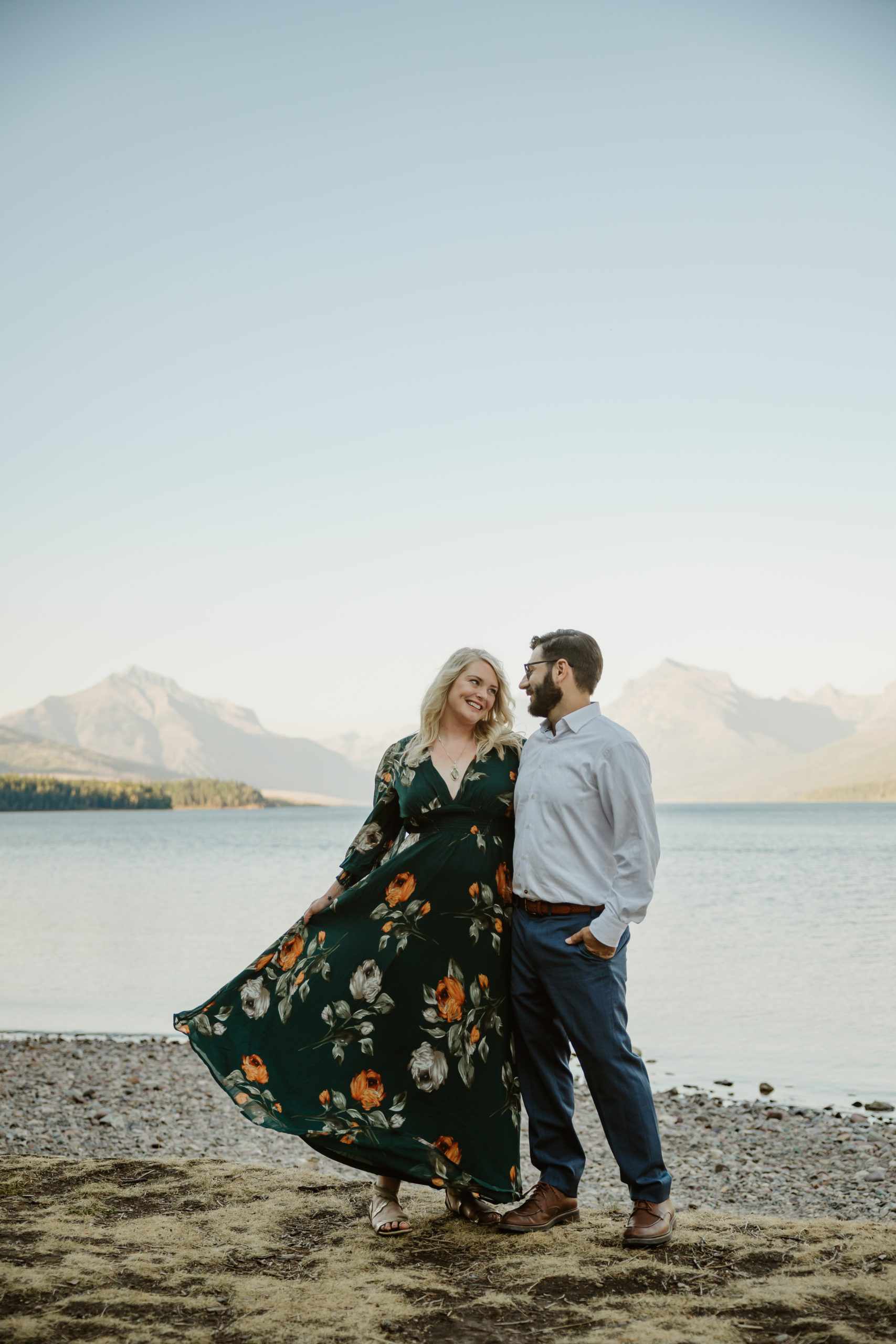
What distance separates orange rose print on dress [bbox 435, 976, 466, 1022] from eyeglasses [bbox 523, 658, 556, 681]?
1144 mm

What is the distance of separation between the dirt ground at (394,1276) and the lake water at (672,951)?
5379 mm

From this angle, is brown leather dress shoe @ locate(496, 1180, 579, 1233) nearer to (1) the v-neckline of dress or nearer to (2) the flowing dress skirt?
(2) the flowing dress skirt

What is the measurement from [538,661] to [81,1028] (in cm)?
909

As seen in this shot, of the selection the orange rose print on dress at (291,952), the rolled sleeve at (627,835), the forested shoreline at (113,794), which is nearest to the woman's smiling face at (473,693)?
the rolled sleeve at (627,835)

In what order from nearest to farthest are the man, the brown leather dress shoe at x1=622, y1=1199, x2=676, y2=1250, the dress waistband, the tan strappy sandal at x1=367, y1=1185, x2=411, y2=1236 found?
1. the brown leather dress shoe at x1=622, y1=1199, x2=676, y2=1250
2. the man
3. the tan strappy sandal at x1=367, y1=1185, x2=411, y2=1236
4. the dress waistband

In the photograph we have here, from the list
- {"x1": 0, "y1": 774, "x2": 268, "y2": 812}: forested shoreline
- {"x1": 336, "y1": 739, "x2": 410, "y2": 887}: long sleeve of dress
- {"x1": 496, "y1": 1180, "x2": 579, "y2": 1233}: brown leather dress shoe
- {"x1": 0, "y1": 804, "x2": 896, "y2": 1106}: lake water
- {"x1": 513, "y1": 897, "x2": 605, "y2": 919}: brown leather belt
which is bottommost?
{"x1": 0, "y1": 774, "x2": 268, "y2": 812}: forested shoreline

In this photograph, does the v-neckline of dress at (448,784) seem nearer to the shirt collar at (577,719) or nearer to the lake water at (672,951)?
the shirt collar at (577,719)

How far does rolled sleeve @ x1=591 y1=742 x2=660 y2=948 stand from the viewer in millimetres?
3205

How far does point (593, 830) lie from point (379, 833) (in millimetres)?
955

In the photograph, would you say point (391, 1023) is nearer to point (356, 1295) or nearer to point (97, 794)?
point (356, 1295)

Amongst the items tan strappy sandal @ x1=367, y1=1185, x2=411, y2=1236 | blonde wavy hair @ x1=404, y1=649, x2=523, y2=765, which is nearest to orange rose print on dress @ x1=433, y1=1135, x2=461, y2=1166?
tan strappy sandal @ x1=367, y1=1185, x2=411, y2=1236

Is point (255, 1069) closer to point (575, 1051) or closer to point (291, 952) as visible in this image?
point (291, 952)

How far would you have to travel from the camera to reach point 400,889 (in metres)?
3.59

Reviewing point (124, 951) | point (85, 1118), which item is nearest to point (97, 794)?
point (124, 951)
